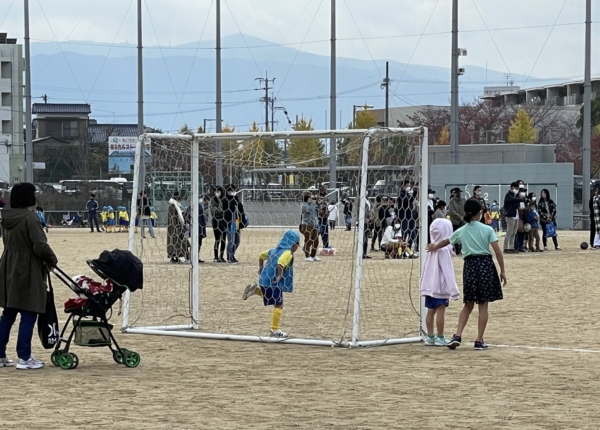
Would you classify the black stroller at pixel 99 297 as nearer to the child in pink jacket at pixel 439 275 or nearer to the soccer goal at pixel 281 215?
the soccer goal at pixel 281 215

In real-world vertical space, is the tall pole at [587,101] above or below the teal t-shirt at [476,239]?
above

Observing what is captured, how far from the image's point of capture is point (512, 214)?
92.1 feet

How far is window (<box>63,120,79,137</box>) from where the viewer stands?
10438cm

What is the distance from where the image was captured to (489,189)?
49.0 meters

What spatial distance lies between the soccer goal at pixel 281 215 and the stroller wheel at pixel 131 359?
212 cm

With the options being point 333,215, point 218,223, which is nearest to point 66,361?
point 333,215

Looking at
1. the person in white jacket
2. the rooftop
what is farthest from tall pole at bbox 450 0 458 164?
the rooftop

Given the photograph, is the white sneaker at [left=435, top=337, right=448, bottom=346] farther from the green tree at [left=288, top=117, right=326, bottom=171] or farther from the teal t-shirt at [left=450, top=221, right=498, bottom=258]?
the green tree at [left=288, top=117, right=326, bottom=171]

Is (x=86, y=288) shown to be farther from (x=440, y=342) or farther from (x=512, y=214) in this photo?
(x=512, y=214)

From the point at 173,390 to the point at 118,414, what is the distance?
1.09m

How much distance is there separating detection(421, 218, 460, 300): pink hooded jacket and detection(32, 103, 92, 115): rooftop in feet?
315

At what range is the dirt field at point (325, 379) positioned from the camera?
7902 millimetres

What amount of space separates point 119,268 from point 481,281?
3.55 metres

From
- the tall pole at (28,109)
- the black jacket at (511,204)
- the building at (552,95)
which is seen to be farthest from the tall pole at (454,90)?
the building at (552,95)
